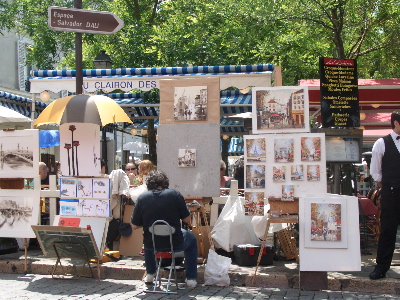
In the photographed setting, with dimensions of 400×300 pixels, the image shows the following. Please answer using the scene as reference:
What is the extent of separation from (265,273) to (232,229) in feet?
3.49

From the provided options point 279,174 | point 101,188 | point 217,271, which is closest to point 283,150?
point 279,174

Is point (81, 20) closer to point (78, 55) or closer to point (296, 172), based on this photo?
point (78, 55)

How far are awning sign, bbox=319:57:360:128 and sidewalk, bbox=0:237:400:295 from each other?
2.05m

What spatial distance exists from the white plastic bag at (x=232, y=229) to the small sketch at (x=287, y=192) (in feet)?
A: 4.14

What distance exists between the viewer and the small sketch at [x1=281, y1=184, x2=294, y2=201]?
773 cm

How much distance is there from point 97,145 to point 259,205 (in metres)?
2.53

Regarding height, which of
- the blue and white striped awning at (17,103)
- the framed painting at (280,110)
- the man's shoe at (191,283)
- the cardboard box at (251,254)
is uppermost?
the blue and white striped awning at (17,103)

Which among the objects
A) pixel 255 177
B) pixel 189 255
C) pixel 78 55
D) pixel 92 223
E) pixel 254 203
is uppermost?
pixel 78 55

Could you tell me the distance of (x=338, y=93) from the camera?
9.30m

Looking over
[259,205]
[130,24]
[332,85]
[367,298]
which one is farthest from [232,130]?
[367,298]

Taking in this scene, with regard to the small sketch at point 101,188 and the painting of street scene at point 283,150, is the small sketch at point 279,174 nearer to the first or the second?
the painting of street scene at point 283,150

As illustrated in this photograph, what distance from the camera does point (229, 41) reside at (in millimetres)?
16391

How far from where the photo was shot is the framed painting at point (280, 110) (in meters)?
7.99

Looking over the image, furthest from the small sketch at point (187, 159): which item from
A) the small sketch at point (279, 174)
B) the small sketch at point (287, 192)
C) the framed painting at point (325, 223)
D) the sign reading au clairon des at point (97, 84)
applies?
the sign reading au clairon des at point (97, 84)
